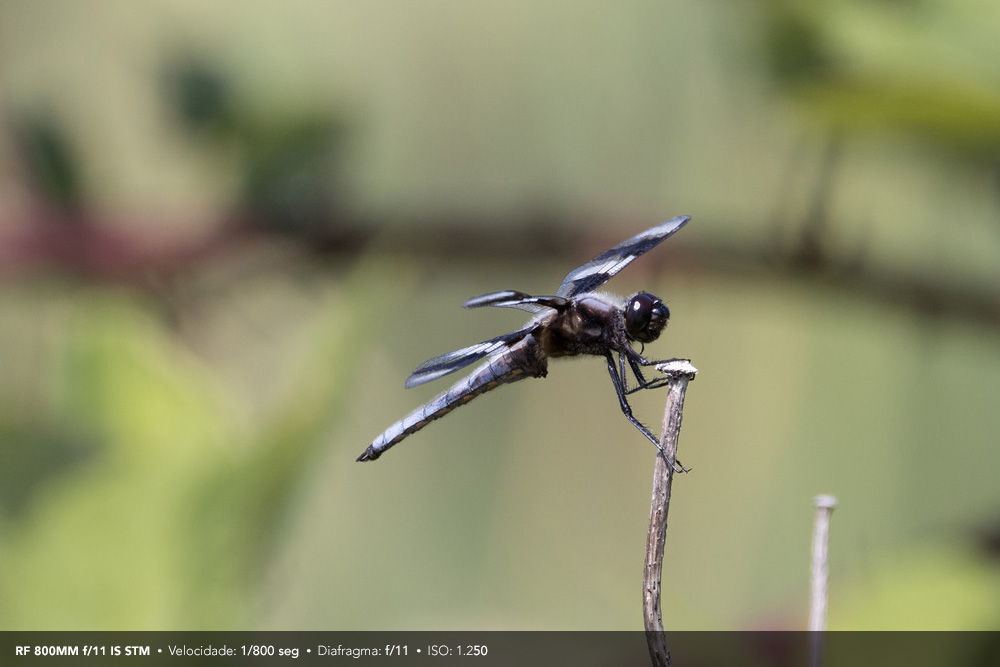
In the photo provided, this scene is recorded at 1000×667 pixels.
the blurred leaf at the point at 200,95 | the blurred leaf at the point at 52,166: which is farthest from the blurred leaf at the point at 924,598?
the blurred leaf at the point at 52,166

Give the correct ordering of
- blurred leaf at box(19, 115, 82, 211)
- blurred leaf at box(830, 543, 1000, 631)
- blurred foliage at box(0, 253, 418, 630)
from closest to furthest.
→ 1. blurred foliage at box(0, 253, 418, 630)
2. blurred leaf at box(830, 543, 1000, 631)
3. blurred leaf at box(19, 115, 82, 211)

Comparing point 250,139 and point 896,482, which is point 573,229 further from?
point 896,482

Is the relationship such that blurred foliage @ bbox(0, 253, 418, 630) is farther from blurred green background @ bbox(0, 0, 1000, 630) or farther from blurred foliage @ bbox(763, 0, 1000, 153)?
blurred foliage @ bbox(763, 0, 1000, 153)

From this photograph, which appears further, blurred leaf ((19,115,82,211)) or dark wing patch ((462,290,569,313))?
blurred leaf ((19,115,82,211))

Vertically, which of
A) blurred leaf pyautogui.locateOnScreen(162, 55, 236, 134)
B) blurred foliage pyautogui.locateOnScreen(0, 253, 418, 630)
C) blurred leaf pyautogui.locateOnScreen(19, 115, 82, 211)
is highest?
blurred leaf pyautogui.locateOnScreen(162, 55, 236, 134)

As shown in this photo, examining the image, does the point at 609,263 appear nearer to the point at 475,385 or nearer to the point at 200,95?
the point at 475,385

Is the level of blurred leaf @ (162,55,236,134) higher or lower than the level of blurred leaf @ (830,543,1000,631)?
higher

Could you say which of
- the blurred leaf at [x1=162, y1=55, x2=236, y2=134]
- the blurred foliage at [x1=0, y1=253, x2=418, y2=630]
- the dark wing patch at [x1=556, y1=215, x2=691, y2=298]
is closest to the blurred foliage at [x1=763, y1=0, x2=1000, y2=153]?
the dark wing patch at [x1=556, y1=215, x2=691, y2=298]

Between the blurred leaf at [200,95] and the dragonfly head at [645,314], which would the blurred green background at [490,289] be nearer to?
the blurred leaf at [200,95]

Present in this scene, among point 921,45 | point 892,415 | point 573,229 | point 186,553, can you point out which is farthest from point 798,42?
point 186,553
